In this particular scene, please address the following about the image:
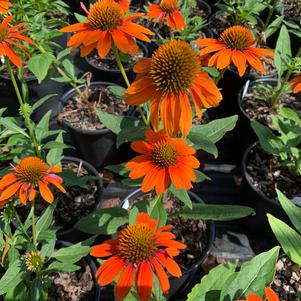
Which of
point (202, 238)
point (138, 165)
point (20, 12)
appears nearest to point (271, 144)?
point (202, 238)

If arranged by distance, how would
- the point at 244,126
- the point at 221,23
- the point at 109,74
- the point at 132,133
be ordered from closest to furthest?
the point at 132,133 → the point at 244,126 → the point at 109,74 → the point at 221,23

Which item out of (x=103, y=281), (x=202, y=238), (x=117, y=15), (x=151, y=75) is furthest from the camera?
(x=202, y=238)

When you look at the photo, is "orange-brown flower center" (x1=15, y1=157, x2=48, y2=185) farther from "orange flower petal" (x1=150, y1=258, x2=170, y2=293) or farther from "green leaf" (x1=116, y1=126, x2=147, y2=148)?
"orange flower petal" (x1=150, y1=258, x2=170, y2=293)

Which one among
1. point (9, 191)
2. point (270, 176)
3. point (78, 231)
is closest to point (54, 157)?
point (78, 231)

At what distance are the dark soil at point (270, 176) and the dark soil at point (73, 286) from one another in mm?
843

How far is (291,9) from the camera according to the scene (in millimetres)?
2621

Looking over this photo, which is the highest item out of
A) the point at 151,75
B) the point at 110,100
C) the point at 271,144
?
the point at 151,75

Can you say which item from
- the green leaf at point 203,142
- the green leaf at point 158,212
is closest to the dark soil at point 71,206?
the green leaf at point 158,212

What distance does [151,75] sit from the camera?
3.16ft

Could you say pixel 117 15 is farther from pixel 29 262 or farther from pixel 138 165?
pixel 29 262

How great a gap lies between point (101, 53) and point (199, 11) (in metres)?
2.05

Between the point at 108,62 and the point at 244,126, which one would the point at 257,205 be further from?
the point at 108,62

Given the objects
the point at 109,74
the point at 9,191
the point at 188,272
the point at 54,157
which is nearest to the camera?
the point at 9,191

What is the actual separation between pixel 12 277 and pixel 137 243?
0.46 meters
